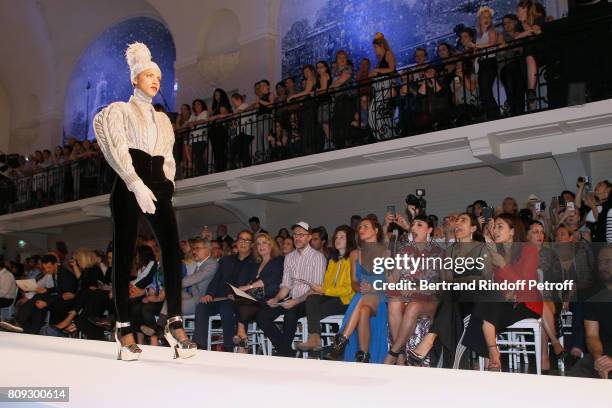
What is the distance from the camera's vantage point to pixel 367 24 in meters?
12.9

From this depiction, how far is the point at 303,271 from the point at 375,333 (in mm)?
1241

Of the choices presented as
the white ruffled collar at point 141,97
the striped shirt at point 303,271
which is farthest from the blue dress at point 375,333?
the white ruffled collar at point 141,97

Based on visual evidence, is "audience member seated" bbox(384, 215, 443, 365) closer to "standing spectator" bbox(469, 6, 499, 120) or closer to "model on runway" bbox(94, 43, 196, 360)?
"model on runway" bbox(94, 43, 196, 360)

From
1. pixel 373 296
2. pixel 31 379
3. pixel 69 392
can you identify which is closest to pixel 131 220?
pixel 31 379

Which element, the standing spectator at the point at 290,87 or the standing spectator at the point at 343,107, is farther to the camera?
the standing spectator at the point at 290,87

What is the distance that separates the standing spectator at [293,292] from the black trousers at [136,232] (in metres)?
2.70

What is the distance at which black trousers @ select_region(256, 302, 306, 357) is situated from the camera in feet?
20.3

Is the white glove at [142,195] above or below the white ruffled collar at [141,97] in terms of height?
below

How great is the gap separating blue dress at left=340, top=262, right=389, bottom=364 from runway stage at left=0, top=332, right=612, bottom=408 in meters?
2.11

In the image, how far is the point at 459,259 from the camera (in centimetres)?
504

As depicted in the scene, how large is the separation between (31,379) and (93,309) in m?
6.39

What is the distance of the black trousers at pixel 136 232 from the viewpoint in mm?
3566

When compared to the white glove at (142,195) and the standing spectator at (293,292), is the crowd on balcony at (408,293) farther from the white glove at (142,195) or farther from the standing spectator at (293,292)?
the white glove at (142,195)

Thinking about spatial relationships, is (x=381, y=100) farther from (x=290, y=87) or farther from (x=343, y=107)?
(x=290, y=87)
